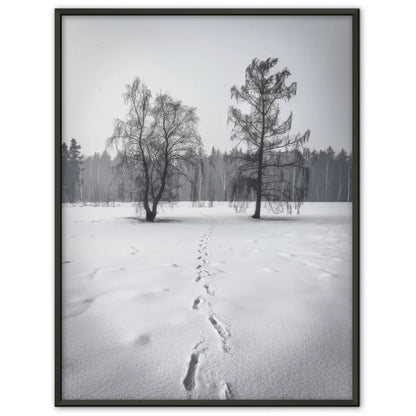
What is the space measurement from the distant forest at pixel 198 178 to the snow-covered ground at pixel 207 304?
0.28 ft

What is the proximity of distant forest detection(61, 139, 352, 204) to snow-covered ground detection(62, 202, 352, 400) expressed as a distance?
0.28 ft

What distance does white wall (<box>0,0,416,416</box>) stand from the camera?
1.90m

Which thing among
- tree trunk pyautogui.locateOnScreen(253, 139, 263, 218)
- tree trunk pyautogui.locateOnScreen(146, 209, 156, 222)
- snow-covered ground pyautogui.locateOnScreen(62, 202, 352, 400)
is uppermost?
tree trunk pyautogui.locateOnScreen(253, 139, 263, 218)

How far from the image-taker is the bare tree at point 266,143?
2.00 meters

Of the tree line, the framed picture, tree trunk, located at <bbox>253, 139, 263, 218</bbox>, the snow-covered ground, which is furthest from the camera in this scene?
tree trunk, located at <bbox>253, 139, 263, 218</bbox>

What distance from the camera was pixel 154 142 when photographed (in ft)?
6.92

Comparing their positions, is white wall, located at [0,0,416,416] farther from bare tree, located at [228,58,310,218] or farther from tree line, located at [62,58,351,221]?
bare tree, located at [228,58,310,218]

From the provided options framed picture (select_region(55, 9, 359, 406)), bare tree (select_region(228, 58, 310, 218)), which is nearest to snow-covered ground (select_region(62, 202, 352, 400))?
framed picture (select_region(55, 9, 359, 406))
